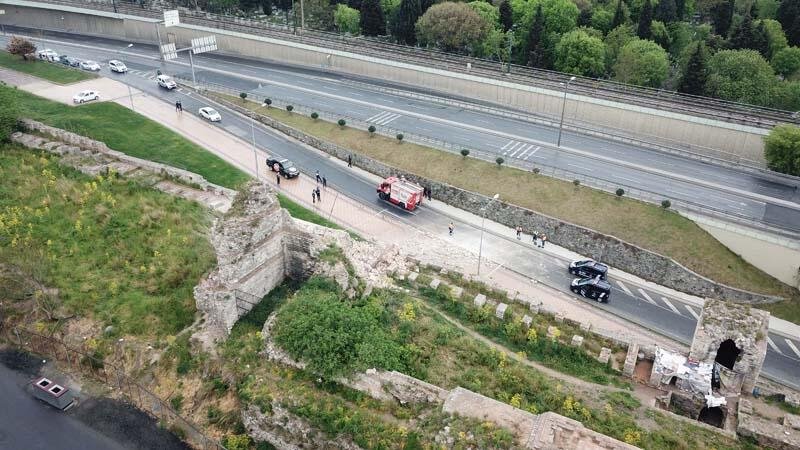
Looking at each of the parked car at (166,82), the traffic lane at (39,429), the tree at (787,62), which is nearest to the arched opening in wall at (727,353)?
the traffic lane at (39,429)

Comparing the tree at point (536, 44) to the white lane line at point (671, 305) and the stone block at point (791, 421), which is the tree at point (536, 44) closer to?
the white lane line at point (671, 305)

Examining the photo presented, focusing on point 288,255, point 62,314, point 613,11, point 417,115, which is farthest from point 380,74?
point 62,314

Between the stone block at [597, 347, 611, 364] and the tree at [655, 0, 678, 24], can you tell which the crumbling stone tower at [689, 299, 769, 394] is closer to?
the stone block at [597, 347, 611, 364]

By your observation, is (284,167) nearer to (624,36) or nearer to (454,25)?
(454,25)

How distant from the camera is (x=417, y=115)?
68.8 metres

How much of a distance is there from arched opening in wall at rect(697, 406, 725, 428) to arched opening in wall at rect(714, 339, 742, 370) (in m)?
3.77

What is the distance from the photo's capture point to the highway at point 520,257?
132 feet

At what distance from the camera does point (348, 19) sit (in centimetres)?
9181

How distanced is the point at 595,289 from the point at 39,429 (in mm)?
35200

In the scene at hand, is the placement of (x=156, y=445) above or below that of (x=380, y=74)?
below

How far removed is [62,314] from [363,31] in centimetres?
7014

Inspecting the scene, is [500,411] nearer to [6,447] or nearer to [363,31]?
[6,447]

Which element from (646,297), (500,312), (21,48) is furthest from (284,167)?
(21,48)

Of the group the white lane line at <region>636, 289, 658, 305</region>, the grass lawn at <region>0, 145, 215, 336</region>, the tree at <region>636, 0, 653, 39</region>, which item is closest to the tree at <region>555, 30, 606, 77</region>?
the tree at <region>636, 0, 653, 39</region>
